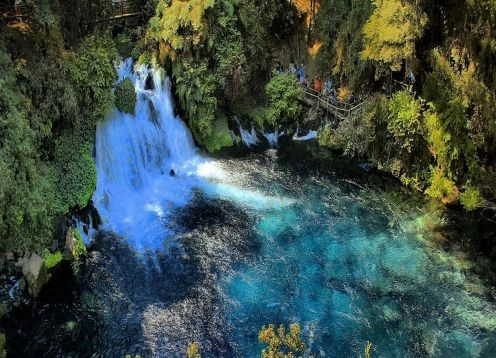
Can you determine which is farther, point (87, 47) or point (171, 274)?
point (87, 47)

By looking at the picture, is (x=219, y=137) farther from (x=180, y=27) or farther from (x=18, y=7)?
(x=18, y=7)

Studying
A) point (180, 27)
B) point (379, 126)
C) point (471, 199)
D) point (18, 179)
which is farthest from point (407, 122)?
point (18, 179)

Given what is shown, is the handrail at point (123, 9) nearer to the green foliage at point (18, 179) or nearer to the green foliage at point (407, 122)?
the green foliage at point (18, 179)

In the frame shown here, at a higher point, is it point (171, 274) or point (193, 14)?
point (193, 14)

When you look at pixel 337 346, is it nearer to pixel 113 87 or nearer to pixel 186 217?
pixel 186 217

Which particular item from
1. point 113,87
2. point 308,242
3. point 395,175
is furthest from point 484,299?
point 113,87

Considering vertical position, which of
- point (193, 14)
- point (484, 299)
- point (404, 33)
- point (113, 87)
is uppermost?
point (193, 14)

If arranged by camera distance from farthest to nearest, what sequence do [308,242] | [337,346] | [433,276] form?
[308,242] < [433,276] < [337,346]
